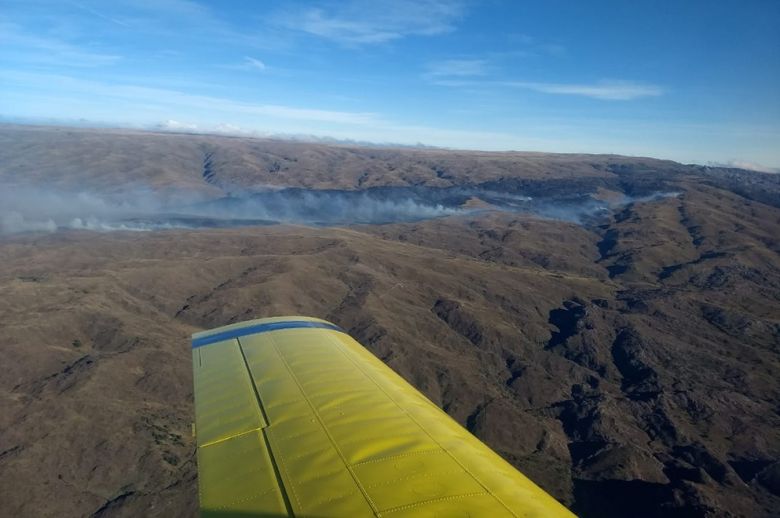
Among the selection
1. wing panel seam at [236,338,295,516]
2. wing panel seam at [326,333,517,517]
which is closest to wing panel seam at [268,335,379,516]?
wing panel seam at [236,338,295,516]

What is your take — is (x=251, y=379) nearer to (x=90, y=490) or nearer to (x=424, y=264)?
(x=90, y=490)

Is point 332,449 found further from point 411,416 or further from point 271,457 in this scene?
point 411,416

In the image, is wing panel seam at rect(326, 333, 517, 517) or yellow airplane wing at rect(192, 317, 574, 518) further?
wing panel seam at rect(326, 333, 517, 517)

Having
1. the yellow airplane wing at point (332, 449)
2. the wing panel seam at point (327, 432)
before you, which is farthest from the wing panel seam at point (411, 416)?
the wing panel seam at point (327, 432)

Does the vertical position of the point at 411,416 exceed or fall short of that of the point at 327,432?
it falls short

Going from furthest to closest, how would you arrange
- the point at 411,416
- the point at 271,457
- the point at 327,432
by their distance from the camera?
1. the point at 411,416
2. the point at 327,432
3. the point at 271,457

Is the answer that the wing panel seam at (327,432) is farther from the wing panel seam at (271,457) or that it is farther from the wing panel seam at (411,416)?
the wing panel seam at (411,416)

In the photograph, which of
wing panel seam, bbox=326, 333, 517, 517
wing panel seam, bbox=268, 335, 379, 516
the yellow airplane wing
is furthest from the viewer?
wing panel seam, bbox=326, 333, 517, 517

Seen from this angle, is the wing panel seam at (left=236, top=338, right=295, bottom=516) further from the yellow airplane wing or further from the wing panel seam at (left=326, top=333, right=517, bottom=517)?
the wing panel seam at (left=326, top=333, right=517, bottom=517)

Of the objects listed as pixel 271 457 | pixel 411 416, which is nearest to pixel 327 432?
pixel 271 457
